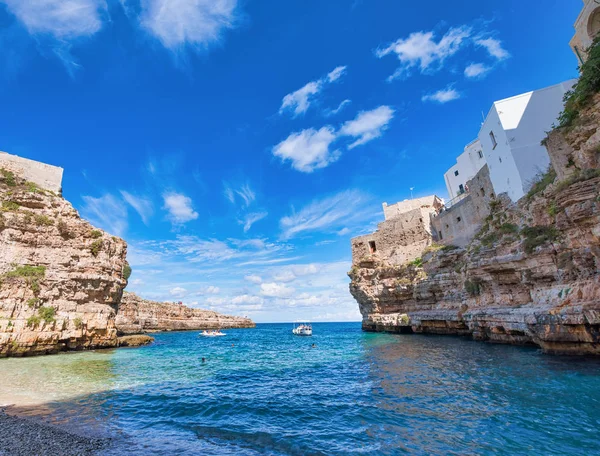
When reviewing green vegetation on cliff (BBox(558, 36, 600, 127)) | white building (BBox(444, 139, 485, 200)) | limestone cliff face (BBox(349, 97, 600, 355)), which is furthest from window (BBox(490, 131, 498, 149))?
green vegetation on cliff (BBox(558, 36, 600, 127))

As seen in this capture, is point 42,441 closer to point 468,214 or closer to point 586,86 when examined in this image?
point 586,86

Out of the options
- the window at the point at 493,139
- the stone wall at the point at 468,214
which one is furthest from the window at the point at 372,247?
the window at the point at 493,139

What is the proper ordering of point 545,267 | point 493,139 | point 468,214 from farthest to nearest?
point 468,214
point 493,139
point 545,267

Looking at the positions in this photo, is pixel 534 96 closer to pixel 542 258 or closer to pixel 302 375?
pixel 542 258

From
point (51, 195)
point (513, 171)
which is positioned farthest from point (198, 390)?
point (513, 171)

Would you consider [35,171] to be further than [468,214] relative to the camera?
No

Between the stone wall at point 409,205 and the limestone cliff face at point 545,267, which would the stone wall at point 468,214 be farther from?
the stone wall at point 409,205

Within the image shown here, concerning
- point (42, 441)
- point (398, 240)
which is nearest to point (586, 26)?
point (398, 240)

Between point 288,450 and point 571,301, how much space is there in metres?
14.9

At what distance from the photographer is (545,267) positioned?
56.3 ft

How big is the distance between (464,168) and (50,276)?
49939 mm

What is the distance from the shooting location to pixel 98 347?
2536 centimetres

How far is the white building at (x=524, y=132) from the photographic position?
2497 centimetres

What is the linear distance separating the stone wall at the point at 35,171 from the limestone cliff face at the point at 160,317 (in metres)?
33.9
